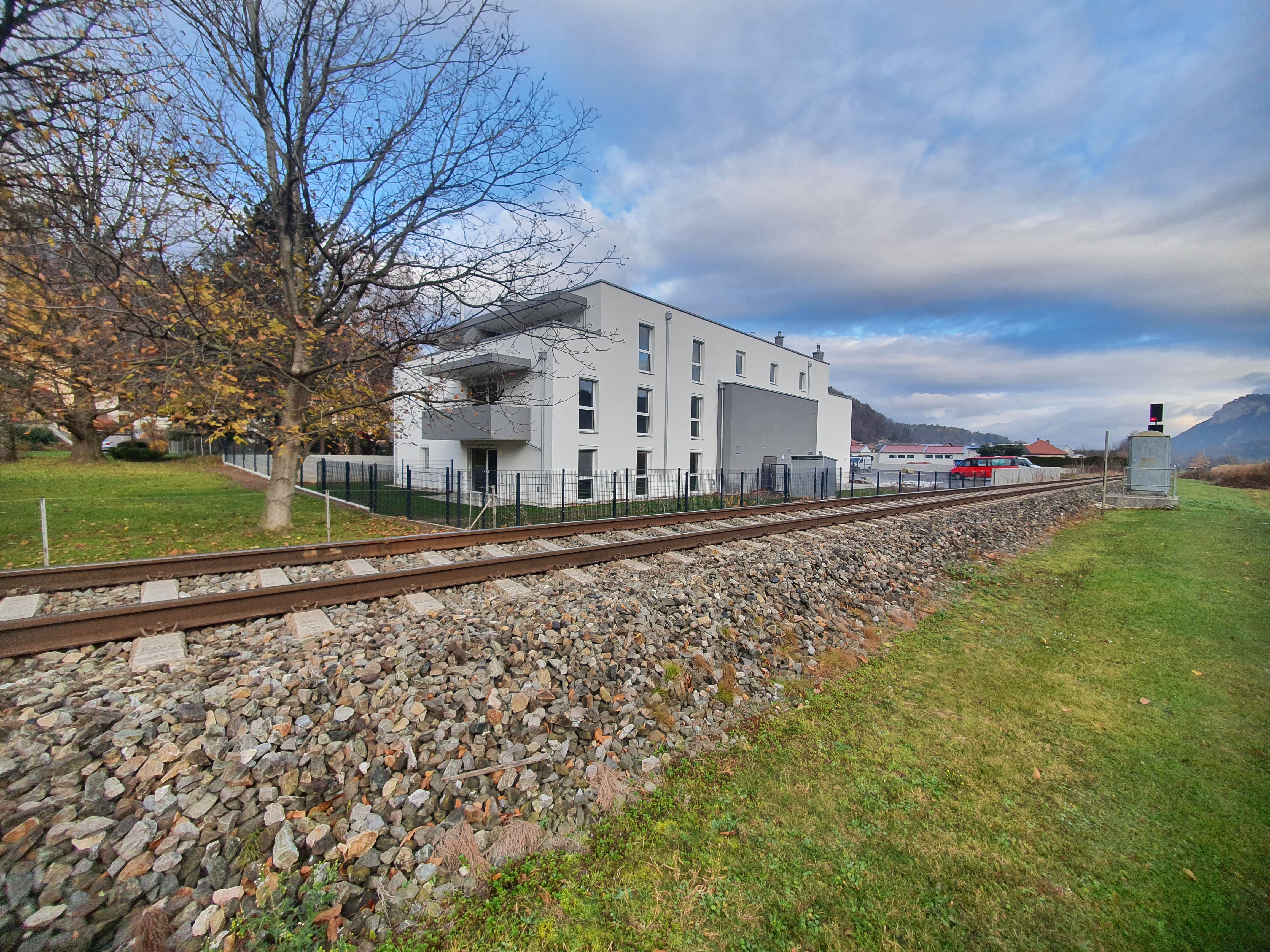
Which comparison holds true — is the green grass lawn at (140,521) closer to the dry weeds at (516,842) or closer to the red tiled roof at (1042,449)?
the dry weeds at (516,842)

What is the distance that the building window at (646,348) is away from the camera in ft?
75.4

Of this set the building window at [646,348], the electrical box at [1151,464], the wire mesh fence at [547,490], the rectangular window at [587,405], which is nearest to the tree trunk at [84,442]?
the wire mesh fence at [547,490]

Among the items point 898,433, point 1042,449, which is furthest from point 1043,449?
point 898,433

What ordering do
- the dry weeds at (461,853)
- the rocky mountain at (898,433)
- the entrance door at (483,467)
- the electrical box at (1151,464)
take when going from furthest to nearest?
the rocky mountain at (898,433)
the entrance door at (483,467)
the electrical box at (1151,464)
the dry weeds at (461,853)

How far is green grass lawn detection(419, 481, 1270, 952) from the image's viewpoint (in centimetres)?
263

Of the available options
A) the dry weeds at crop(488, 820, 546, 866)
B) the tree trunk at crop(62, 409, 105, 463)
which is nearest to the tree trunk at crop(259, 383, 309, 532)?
the dry weeds at crop(488, 820, 546, 866)

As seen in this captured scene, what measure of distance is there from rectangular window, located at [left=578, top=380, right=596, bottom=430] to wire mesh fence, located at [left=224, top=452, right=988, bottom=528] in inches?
74.7

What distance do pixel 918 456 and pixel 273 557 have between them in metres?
99.7

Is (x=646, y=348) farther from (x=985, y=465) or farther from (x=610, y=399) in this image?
(x=985, y=465)

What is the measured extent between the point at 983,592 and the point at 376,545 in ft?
33.2

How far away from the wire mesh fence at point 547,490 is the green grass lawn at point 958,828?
863cm

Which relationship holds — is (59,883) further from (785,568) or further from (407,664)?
(785,568)

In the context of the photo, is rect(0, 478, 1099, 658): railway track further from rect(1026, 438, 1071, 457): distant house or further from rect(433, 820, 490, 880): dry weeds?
rect(1026, 438, 1071, 457): distant house

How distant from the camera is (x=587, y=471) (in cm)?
2114
